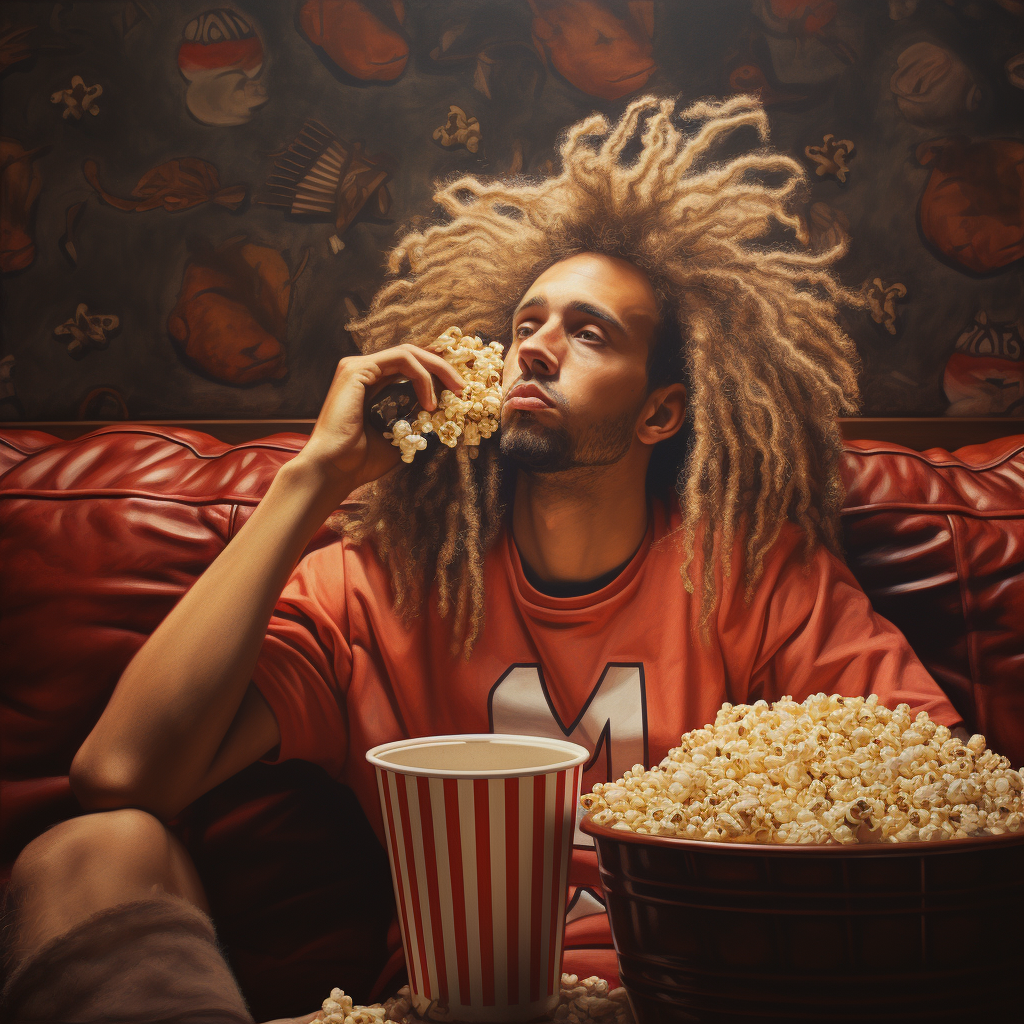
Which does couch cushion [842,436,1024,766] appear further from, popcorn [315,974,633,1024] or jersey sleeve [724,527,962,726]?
popcorn [315,974,633,1024]

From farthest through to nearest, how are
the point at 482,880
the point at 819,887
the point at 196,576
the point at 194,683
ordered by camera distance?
1. the point at 196,576
2. the point at 194,683
3. the point at 482,880
4. the point at 819,887

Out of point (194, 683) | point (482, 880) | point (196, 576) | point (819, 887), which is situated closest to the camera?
point (819, 887)

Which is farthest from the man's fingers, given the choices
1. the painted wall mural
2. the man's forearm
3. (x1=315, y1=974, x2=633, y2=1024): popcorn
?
(x1=315, y1=974, x2=633, y2=1024): popcorn

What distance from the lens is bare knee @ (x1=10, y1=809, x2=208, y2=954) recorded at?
34.3 inches

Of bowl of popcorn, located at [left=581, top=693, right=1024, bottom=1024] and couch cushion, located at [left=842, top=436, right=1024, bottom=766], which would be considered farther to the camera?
couch cushion, located at [left=842, top=436, right=1024, bottom=766]

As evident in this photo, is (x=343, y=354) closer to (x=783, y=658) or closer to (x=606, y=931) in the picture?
(x=783, y=658)

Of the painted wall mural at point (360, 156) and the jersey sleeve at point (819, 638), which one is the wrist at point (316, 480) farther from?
the jersey sleeve at point (819, 638)

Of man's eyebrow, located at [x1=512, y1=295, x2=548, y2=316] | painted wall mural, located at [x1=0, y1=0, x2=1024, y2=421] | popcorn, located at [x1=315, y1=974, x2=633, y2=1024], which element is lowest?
popcorn, located at [x1=315, y1=974, x2=633, y2=1024]

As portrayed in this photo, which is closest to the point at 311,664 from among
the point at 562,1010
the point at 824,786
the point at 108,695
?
the point at 108,695

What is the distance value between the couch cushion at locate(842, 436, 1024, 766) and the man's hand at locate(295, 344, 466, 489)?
21.4 inches

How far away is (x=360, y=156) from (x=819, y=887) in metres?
1.00

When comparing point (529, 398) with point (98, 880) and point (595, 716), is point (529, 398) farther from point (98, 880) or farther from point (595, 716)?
point (98, 880)

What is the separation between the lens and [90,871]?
903mm

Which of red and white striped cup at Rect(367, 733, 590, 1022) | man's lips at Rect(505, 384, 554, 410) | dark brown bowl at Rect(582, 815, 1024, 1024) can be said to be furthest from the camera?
man's lips at Rect(505, 384, 554, 410)
